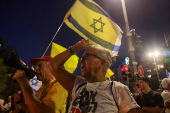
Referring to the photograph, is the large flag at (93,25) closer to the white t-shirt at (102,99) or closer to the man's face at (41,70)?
the man's face at (41,70)

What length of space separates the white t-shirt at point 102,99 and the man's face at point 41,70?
139 centimetres

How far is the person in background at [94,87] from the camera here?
1.46m

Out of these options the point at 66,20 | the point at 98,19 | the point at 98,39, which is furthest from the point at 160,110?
the point at 66,20

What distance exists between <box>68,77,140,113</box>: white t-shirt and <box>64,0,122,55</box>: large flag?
8.74 feet

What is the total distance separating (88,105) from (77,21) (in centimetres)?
338

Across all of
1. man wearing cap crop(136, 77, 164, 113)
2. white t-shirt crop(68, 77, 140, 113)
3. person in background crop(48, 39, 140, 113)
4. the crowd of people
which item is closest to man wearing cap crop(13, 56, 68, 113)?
the crowd of people

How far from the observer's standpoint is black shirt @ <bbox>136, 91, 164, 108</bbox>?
12.4 ft

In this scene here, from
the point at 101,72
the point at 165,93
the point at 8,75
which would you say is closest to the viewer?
the point at 101,72

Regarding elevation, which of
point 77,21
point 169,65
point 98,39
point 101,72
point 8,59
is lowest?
point 101,72

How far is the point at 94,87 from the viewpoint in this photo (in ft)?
5.55

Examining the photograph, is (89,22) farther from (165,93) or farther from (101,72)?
(165,93)

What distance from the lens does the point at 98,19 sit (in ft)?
15.0

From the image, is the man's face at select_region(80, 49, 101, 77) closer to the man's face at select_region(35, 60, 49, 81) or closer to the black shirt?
the man's face at select_region(35, 60, 49, 81)

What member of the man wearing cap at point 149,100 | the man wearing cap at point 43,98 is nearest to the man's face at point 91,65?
the man wearing cap at point 43,98
